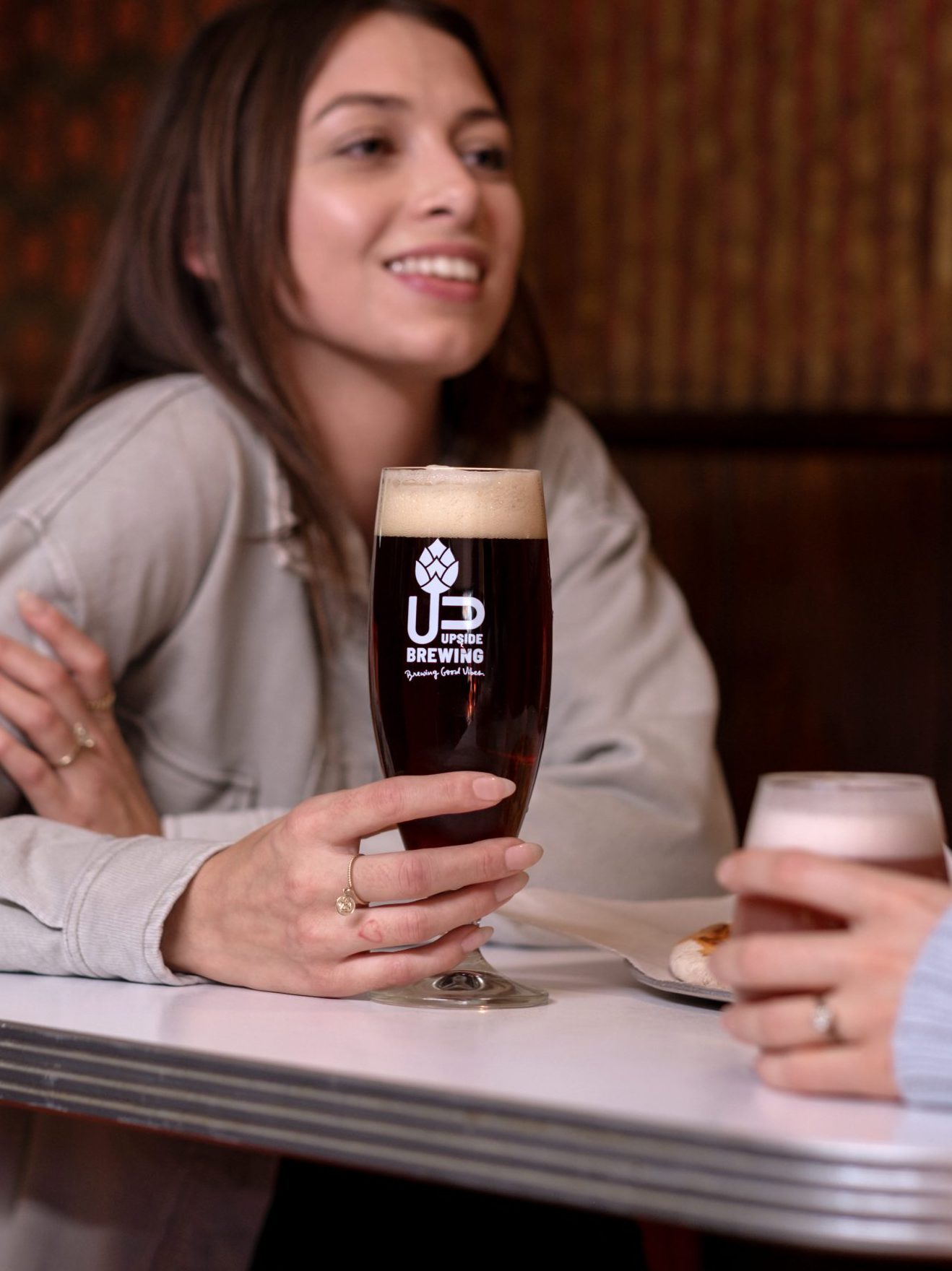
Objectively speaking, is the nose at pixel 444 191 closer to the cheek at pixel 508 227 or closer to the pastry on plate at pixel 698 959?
the cheek at pixel 508 227

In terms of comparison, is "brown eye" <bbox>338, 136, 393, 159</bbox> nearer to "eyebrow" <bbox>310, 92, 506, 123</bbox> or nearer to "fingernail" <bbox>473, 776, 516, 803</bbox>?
"eyebrow" <bbox>310, 92, 506, 123</bbox>

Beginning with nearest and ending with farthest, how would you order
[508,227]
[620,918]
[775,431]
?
[620,918] < [508,227] < [775,431]

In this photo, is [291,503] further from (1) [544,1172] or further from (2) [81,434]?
(1) [544,1172]

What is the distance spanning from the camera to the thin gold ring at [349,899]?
849 millimetres

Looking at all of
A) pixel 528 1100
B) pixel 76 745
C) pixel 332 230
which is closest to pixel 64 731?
pixel 76 745

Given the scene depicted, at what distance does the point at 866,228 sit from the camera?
9.45 feet

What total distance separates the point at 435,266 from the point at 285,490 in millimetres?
257

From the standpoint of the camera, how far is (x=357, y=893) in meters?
0.85

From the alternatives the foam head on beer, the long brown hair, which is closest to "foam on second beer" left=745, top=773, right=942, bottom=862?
the foam head on beer

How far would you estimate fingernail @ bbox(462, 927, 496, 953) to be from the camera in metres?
0.87

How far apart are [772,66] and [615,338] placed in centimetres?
56

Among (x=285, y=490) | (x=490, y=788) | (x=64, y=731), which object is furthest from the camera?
(x=285, y=490)

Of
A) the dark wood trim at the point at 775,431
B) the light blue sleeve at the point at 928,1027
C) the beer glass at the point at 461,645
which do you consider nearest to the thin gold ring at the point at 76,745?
the beer glass at the point at 461,645

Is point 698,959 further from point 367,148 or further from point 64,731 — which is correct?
point 367,148
